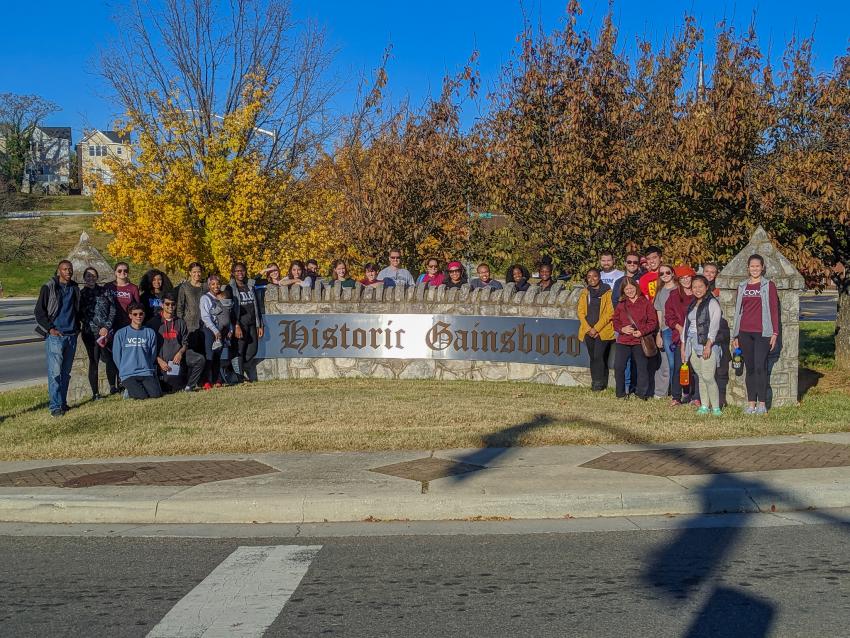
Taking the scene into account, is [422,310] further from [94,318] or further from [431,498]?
[431,498]

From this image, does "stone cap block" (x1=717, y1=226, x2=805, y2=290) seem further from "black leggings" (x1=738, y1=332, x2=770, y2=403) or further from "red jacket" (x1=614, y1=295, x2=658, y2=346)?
"red jacket" (x1=614, y1=295, x2=658, y2=346)

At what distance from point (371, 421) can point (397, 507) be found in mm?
3231

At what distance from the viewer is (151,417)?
10758mm

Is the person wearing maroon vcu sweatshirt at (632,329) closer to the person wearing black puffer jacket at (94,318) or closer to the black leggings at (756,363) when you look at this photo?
the black leggings at (756,363)

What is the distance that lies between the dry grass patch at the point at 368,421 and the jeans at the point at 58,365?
24 centimetres

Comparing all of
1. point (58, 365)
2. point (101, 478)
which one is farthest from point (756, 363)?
point (58, 365)

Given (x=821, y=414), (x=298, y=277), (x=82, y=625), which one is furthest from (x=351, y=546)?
(x=298, y=277)

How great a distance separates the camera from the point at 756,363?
10.5m

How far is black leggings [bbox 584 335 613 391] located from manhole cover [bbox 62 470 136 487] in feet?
21.3

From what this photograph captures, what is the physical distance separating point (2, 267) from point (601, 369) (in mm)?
51890

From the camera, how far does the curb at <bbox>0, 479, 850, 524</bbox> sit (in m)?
7.12

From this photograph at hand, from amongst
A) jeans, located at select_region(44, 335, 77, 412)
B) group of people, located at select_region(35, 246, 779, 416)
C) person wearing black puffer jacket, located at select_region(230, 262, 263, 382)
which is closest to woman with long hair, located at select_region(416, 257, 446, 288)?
group of people, located at select_region(35, 246, 779, 416)

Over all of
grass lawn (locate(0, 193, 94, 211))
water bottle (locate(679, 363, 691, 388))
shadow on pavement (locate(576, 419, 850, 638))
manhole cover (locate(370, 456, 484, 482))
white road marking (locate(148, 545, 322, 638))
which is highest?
grass lawn (locate(0, 193, 94, 211))

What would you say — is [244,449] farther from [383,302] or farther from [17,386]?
[17,386]
